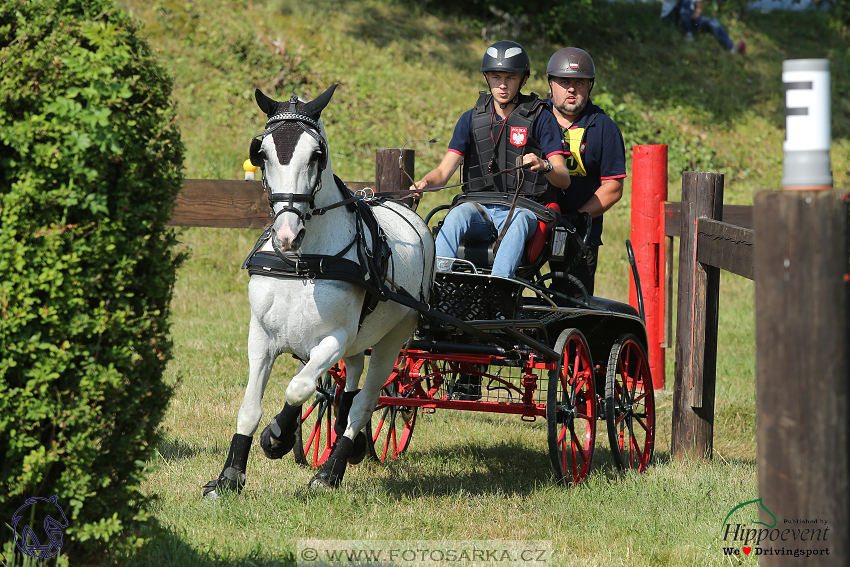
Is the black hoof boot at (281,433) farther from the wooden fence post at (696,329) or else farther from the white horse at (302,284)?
the wooden fence post at (696,329)

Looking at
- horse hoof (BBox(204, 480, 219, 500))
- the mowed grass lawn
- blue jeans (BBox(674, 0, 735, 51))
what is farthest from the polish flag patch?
blue jeans (BBox(674, 0, 735, 51))

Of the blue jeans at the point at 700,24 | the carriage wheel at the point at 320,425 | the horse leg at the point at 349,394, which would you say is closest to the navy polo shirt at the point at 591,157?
the horse leg at the point at 349,394

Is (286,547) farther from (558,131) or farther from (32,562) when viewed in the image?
(558,131)

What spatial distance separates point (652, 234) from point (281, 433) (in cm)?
454

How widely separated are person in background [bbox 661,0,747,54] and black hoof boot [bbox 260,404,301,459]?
62.6 feet

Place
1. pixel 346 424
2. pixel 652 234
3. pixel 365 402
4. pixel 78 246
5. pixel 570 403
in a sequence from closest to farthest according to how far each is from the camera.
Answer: pixel 78 246 → pixel 365 402 → pixel 346 424 → pixel 570 403 → pixel 652 234

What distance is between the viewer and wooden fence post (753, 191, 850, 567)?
7.12ft

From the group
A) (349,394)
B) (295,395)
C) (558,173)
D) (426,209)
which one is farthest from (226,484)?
(426,209)

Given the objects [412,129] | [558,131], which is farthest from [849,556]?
[412,129]

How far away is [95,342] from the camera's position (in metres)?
2.81

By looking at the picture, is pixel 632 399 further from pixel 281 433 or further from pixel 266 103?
pixel 266 103

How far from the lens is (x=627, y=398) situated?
6.01m

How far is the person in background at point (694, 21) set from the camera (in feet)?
68.5

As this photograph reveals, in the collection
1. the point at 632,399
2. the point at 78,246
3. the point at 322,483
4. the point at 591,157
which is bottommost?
the point at 322,483
